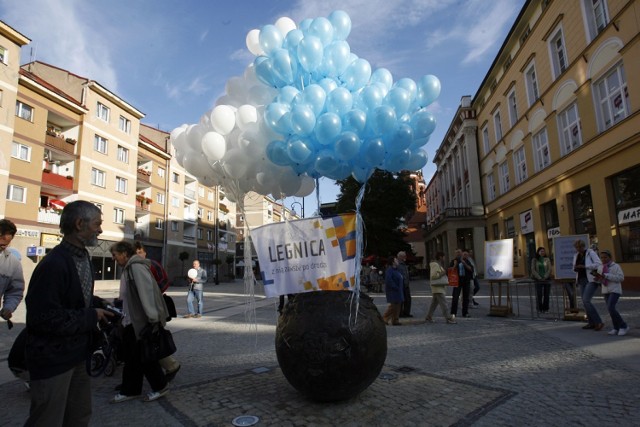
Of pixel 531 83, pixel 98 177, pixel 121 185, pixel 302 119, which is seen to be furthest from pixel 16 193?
pixel 531 83

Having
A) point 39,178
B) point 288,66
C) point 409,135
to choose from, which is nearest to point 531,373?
point 409,135

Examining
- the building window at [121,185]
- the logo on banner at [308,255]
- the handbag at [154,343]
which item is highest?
the building window at [121,185]

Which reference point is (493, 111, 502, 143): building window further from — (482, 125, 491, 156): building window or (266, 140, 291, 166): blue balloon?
(266, 140, 291, 166): blue balloon

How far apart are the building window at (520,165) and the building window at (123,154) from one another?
2937 centimetres

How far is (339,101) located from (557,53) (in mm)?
21116

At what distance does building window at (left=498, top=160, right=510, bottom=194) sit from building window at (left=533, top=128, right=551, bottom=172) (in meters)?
5.12

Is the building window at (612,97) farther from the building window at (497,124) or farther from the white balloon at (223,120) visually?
the white balloon at (223,120)

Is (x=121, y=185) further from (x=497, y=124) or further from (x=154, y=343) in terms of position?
(x=154, y=343)

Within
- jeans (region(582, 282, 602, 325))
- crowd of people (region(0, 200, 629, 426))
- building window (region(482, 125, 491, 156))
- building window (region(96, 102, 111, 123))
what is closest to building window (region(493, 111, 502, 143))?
building window (region(482, 125, 491, 156))

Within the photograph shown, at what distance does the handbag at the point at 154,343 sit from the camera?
427 cm

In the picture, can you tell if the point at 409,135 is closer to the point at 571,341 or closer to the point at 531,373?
the point at 531,373

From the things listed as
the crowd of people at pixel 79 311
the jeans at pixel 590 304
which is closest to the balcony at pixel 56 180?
the crowd of people at pixel 79 311

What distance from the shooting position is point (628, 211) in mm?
14727

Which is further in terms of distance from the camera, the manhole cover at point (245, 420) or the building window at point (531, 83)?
the building window at point (531, 83)
